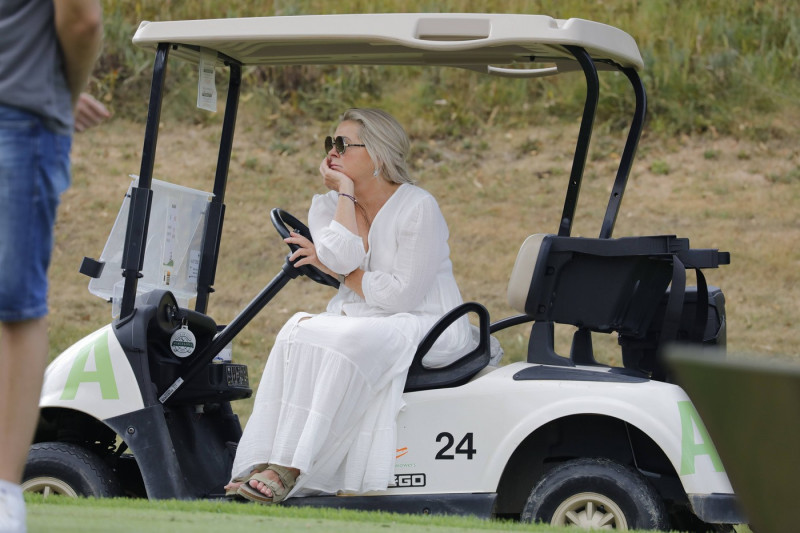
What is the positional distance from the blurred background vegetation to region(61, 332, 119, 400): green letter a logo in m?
8.12

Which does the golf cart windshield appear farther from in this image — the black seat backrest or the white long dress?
the white long dress

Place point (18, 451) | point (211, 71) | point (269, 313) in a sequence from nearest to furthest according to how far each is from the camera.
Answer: point (18, 451), point (211, 71), point (269, 313)

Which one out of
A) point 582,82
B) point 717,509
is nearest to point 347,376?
point 717,509

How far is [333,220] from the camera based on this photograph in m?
3.88

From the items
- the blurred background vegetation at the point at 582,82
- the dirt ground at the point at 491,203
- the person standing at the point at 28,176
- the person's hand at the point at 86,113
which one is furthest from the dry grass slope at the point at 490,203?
the person standing at the point at 28,176

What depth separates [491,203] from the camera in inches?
428

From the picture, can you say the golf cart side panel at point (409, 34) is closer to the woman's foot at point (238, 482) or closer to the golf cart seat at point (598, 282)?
the golf cart seat at point (598, 282)

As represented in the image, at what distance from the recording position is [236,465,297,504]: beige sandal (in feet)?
11.7

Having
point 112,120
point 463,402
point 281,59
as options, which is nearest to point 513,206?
point 112,120

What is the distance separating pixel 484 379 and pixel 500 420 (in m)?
0.14

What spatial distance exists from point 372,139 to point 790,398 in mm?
2908

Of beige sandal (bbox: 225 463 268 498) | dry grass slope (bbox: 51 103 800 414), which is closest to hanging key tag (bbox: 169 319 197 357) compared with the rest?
beige sandal (bbox: 225 463 268 498)

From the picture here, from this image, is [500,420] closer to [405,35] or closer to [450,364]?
[450,364]

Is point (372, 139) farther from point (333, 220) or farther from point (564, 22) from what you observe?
point (564, 22)
